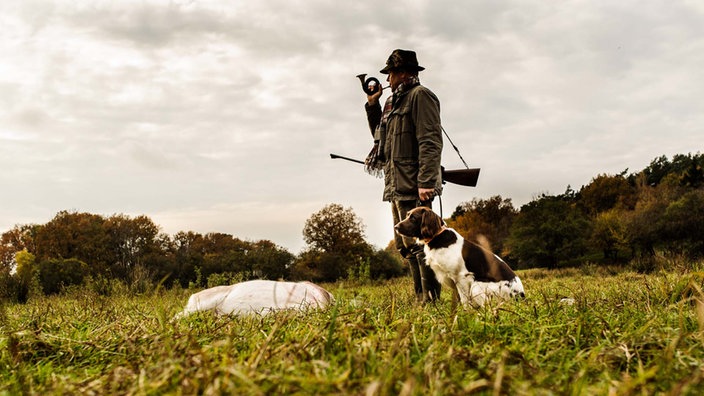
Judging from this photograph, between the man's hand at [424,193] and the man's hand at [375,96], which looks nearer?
the man's hand at [424,193]

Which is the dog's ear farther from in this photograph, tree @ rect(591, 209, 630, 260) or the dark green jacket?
tree @ rect(591, 209, 630, 260)

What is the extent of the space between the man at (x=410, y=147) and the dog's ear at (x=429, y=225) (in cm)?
18

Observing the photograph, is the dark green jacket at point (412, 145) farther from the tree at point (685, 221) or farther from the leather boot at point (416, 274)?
the tree at point (685, 221)

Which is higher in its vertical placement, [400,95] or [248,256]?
[400,95]

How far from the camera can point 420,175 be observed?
5922mm

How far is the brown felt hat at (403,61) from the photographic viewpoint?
6.34m

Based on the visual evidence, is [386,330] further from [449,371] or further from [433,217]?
[433,217]

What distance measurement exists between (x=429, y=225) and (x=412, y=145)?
103 cm

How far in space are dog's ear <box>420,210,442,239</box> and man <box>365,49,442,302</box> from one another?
183mm

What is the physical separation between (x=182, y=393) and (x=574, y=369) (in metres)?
1.57

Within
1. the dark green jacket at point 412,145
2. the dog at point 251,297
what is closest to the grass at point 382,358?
the dog at point 251,297

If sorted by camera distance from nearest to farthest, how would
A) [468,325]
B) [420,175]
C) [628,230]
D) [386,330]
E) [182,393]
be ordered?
[182,393]
[386,330]
[468,325]
[420,175]
[628,230]

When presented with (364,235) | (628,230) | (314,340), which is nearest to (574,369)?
(314,340)

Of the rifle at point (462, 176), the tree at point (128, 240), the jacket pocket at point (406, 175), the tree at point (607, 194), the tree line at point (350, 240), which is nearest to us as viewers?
the jacket pocket at point (406, 175)
